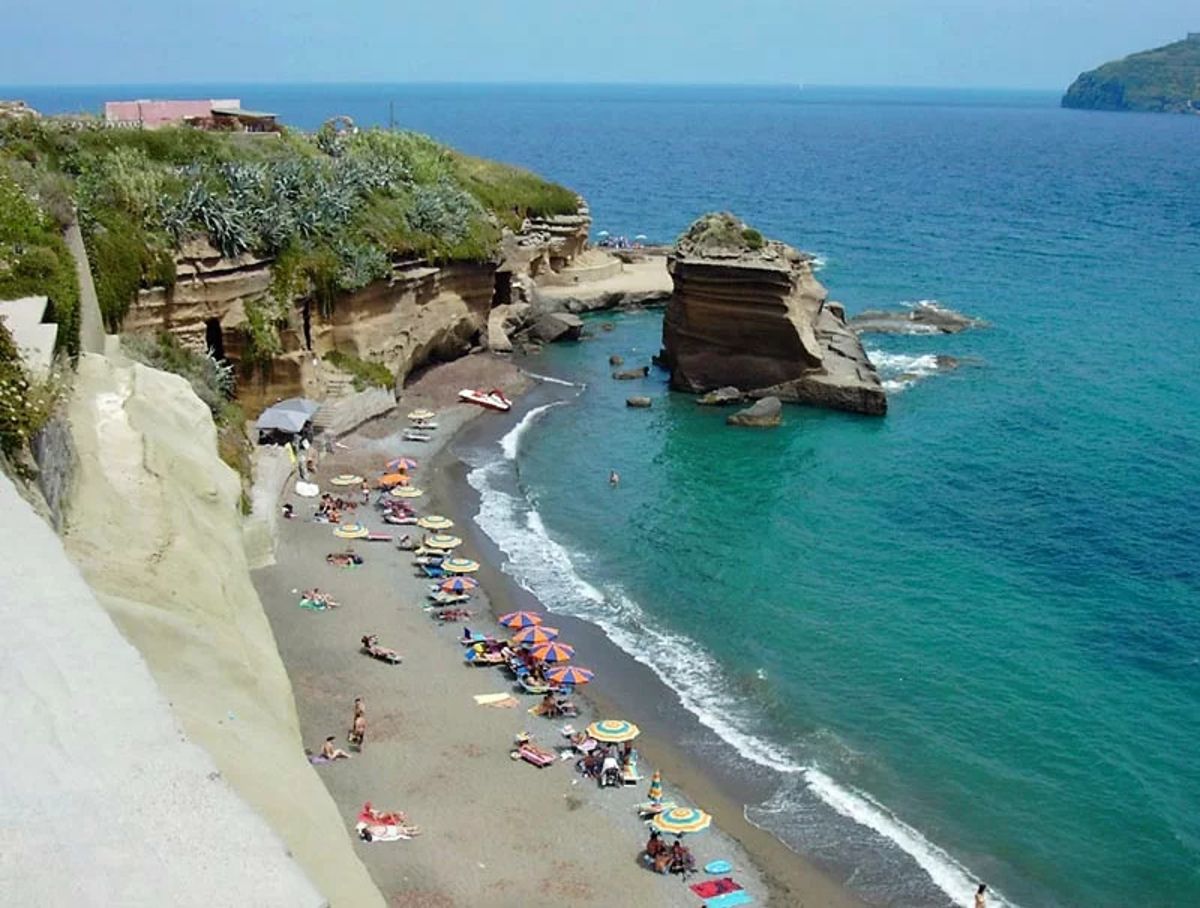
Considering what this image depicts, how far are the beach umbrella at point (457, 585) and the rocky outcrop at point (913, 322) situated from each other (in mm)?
38377

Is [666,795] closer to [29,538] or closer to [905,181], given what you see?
[29,538]

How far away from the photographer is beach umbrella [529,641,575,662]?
27.3 m

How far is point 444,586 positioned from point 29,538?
67.0ft

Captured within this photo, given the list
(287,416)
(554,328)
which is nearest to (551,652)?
(287,416)

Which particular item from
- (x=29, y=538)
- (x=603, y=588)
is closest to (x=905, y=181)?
(x=603, y=588)

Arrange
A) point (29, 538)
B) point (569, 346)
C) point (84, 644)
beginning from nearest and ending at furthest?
1. point (84, 644)
2. point (29, 538)
3. point (569, 346)

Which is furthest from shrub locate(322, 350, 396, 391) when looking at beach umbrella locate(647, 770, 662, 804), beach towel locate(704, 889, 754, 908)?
beach towel locate(704, 889, 754, 908)

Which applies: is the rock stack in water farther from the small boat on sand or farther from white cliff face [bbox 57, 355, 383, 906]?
white cliff face [bbox 57, 355, 383, 906]

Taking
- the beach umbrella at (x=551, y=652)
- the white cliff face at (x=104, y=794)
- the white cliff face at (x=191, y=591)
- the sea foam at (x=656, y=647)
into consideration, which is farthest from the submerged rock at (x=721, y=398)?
the white cliff face at (x=104, y=794)

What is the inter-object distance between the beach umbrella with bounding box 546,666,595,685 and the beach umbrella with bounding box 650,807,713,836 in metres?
4.95

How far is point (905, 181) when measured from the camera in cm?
15188

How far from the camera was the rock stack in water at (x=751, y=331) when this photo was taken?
48812 mm

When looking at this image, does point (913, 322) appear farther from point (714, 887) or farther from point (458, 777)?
point (714, 887)

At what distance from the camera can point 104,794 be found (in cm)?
814
